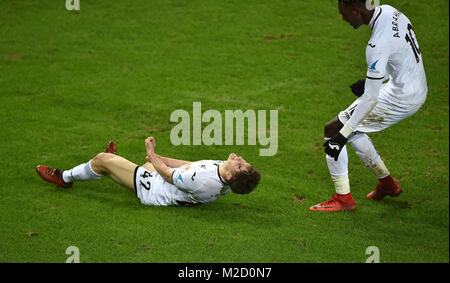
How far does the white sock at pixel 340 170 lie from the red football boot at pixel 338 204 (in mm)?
66

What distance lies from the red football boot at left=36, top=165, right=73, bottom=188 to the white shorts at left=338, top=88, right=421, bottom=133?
3.58 m

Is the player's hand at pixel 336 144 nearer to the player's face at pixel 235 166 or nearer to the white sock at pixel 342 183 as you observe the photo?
the white sock at pixel 342 183

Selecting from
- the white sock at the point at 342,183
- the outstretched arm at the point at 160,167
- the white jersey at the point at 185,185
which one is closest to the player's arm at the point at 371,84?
the white sock at the point at 342,183

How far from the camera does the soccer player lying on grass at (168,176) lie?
20.7ft

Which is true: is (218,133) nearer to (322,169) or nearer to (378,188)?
(322,169)

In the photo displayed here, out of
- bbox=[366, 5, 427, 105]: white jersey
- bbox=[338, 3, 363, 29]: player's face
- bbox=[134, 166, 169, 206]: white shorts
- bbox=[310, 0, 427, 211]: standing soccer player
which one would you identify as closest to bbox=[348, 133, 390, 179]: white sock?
bbox=[310, 0, 427, 211]: standing soccer player

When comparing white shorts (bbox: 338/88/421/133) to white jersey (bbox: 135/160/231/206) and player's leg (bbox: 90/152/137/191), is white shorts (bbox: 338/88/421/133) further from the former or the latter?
player's leg (bbox: 90/152/137/191)

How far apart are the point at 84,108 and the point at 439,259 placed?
20.5ft

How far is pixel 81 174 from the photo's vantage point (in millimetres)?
7031

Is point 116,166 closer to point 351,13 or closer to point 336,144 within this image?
point 336,144

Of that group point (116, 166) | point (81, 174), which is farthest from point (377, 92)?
point (81, 174)

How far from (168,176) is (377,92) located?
2.58 metres

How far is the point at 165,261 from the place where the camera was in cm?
580

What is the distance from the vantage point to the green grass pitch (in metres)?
6.23
